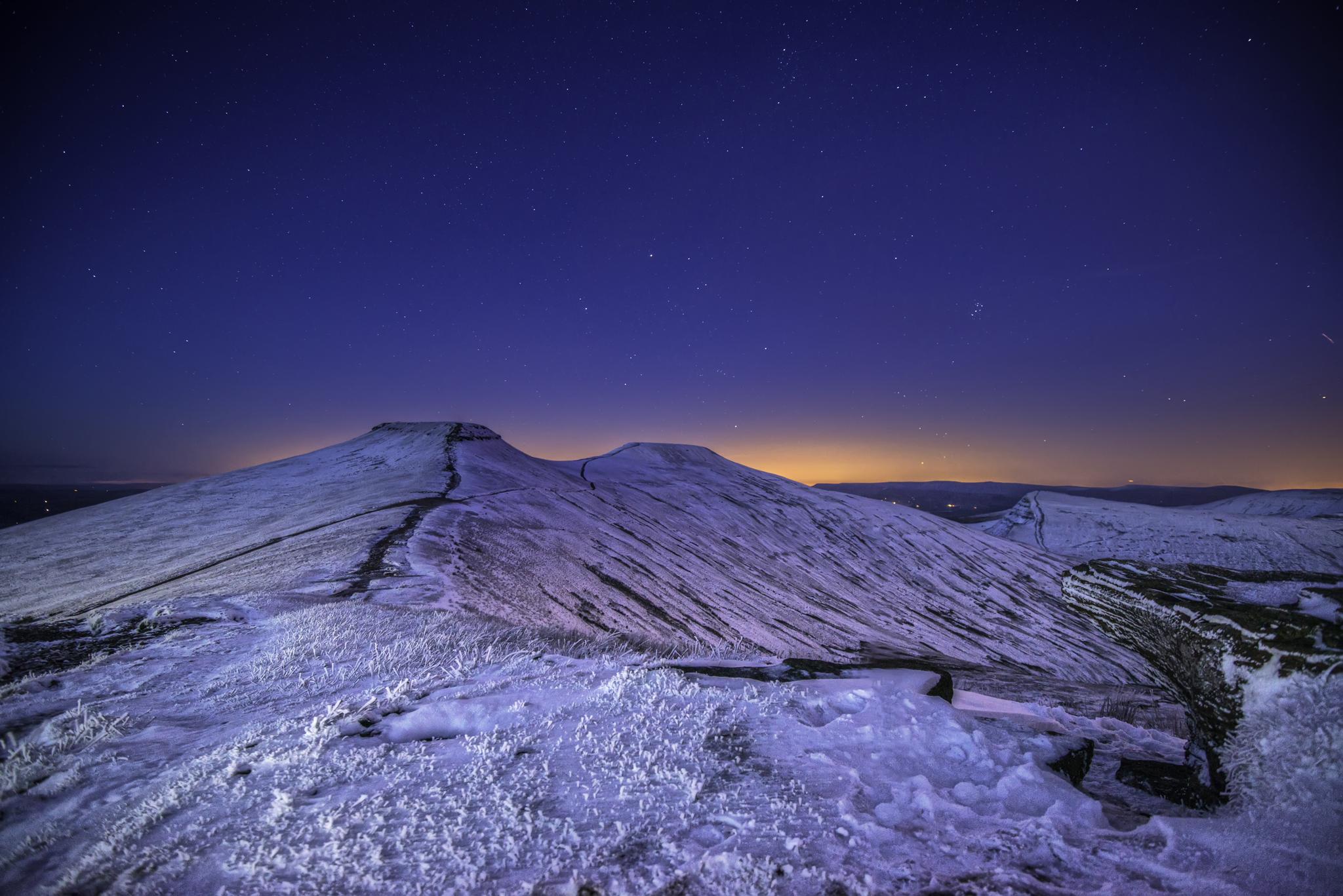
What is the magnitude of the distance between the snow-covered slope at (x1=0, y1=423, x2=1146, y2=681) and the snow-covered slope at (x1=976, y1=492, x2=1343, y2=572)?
1860 centimetres

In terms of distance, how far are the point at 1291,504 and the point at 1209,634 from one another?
461 ft

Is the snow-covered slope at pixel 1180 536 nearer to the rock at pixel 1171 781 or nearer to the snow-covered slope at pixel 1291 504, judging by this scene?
the snow-covered slope at pixel 1291 504

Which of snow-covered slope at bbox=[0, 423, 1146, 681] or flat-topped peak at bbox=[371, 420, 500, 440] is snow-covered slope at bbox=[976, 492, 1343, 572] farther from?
flat-topped peak at bbox=[371, 420, 500, 440]

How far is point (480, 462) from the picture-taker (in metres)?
25.4

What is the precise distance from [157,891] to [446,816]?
3.17 ft

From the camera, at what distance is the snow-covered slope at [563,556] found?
31.3 feet

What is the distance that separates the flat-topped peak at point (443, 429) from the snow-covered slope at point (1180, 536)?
→ 188 feet

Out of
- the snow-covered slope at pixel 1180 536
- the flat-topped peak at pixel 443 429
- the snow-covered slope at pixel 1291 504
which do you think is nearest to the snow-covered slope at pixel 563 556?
the flat-topped peak at pixel 443 429

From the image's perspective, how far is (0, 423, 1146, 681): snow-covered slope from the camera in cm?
954

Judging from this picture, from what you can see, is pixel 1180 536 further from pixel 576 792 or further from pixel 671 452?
pixel 576 792

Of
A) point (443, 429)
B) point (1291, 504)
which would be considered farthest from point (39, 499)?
point (1291, 504)

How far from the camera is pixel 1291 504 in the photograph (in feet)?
307

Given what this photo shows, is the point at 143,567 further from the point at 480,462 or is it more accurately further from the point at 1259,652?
the point at 1259,652

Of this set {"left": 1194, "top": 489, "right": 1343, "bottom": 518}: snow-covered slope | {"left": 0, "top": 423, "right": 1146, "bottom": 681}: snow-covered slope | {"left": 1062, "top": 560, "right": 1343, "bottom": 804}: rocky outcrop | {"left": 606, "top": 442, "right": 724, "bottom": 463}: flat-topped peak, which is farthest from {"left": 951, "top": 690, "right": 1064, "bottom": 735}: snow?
{"left": 1194, "top": 489, "right": 1343, "bottom": 518}: snow-covered slope
